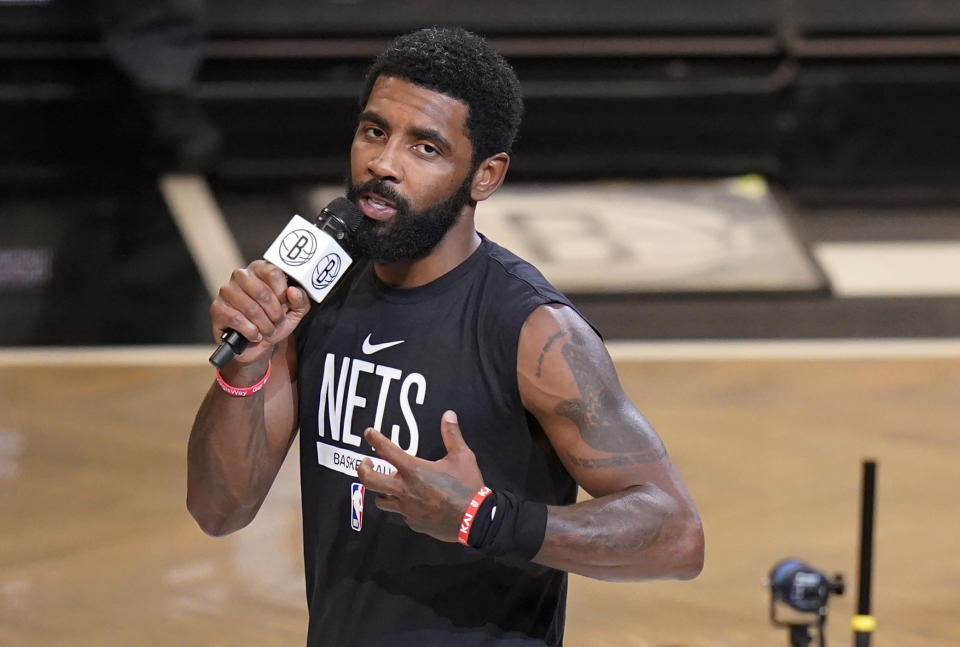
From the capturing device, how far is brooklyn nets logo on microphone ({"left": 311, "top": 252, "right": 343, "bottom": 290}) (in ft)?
6.25

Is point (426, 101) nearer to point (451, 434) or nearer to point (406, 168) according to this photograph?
point (406, 168)

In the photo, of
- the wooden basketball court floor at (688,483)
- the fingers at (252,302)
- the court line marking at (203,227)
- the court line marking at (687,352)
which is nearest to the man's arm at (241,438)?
the fingers at (252,302)

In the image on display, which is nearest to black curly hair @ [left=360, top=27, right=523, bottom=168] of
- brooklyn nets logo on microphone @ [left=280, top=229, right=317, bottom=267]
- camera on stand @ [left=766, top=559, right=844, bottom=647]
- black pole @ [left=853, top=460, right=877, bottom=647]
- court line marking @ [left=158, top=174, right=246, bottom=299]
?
brooklyn nets logo on microphone @ [left=280, top=229, right=317, bottom=267]

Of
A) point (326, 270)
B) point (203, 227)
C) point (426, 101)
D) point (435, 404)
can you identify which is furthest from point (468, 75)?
point (203, 227)

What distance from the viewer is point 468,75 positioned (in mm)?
2074

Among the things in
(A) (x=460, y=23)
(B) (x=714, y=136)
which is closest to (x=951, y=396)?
(B) (x=714, y=136)

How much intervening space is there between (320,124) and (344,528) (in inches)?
247

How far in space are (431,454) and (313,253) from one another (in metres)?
0.35

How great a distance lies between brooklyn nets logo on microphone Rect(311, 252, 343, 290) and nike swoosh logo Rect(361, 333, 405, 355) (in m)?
0.17

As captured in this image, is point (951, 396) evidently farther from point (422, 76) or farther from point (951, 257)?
point (422, 76)

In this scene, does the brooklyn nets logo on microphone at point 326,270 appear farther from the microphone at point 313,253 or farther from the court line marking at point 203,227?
the court line marking at point 203,227

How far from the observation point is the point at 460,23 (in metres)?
7.94

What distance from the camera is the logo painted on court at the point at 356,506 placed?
207 cm

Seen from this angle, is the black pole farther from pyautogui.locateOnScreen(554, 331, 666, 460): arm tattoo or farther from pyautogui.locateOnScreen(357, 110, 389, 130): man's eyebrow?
pyautogui.locateOnScreen(357, 110, 389, 130): man's eyebrow
